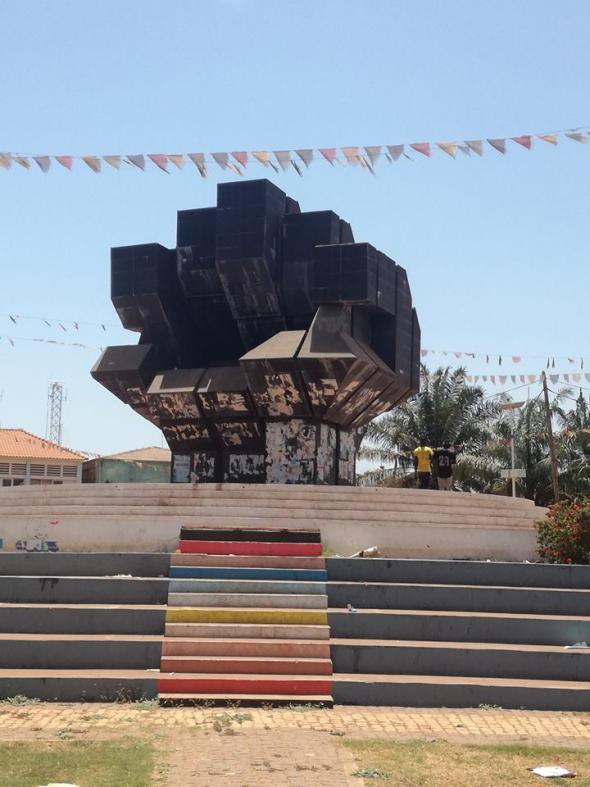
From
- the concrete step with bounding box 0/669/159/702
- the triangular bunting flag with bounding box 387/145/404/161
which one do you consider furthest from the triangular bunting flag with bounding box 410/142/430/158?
the concrete step with bounding box 0/669/159/702

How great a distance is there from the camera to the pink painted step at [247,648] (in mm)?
12703

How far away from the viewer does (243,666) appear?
41.0ft

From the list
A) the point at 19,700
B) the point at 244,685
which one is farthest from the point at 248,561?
the point at 19,700

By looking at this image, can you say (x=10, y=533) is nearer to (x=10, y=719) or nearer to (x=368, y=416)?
(x=10, y=719)

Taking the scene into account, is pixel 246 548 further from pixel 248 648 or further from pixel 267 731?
pixel 267 731

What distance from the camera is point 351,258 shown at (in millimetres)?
24156

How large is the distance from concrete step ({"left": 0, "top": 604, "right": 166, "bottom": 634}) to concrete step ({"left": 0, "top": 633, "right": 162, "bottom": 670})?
53 centimetres

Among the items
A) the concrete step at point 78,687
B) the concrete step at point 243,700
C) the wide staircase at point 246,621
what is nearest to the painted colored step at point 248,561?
the wide staircase at point 246,621

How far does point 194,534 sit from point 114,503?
3.32 meters

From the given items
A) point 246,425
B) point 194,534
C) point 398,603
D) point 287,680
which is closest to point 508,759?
point 287,680

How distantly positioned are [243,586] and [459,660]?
321 centimetres

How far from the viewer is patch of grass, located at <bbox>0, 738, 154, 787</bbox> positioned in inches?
337

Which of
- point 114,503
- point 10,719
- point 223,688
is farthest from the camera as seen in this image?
point 114,503

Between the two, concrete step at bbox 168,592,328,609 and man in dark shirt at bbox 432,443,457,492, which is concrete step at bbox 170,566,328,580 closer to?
concrete step at bbox 168,592,328,609
